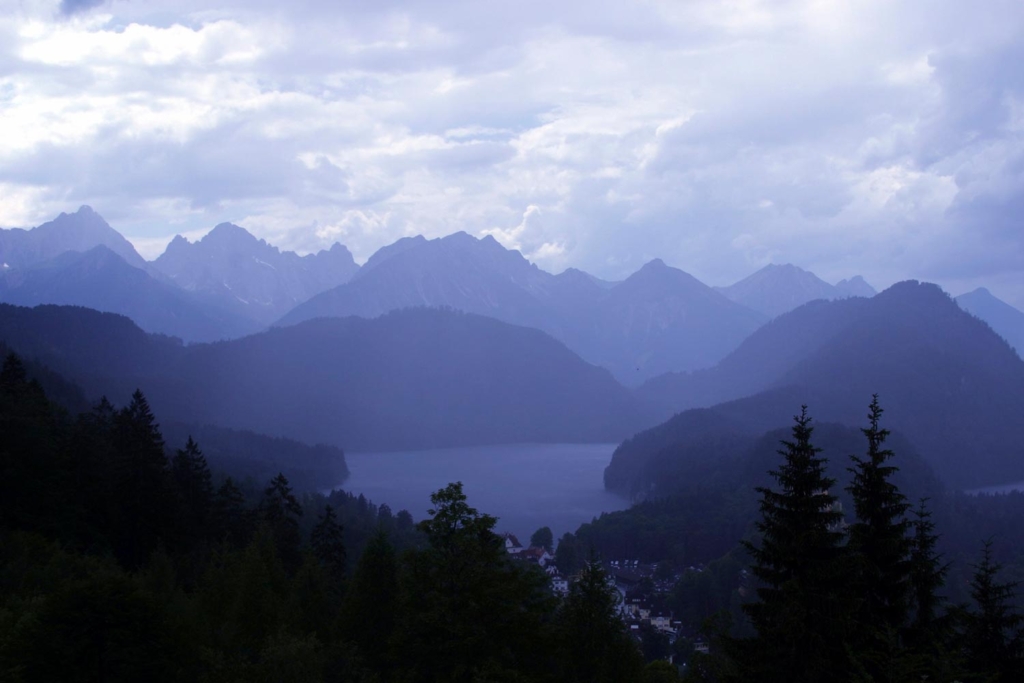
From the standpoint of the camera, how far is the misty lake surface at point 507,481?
9069 cm

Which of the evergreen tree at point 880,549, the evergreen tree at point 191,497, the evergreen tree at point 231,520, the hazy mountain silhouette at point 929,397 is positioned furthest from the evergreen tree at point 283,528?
the hazy mountain silhouette at point 929,397

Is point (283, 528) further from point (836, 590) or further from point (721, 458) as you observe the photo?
point (721, 458)

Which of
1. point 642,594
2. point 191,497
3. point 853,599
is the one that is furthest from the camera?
point 642,594

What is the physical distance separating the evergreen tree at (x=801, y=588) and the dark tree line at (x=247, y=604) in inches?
122

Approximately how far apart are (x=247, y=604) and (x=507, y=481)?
105 meters

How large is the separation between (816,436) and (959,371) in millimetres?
85535

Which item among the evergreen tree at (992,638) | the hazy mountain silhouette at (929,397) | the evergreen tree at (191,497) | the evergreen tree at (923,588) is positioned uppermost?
the hazy mountain silhouette at (929,397)

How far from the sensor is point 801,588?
10.5m

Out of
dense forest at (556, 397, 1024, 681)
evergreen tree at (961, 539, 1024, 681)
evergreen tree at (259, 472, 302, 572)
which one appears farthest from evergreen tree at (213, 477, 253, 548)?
evergreen tree at (961, 539, 1024, 681)

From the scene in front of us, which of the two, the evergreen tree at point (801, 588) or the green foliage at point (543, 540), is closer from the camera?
the evergreen tree at point (801, 588)

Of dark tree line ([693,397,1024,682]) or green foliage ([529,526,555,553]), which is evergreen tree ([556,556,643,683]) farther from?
green foliage ([529,526,555,553])

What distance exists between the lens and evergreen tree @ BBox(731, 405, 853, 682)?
10422mm

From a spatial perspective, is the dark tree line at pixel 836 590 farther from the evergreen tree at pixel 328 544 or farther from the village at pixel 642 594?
the evergreen tree at pixel 328 544

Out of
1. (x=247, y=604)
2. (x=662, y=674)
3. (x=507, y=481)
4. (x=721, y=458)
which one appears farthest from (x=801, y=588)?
(x=507, y=481)
